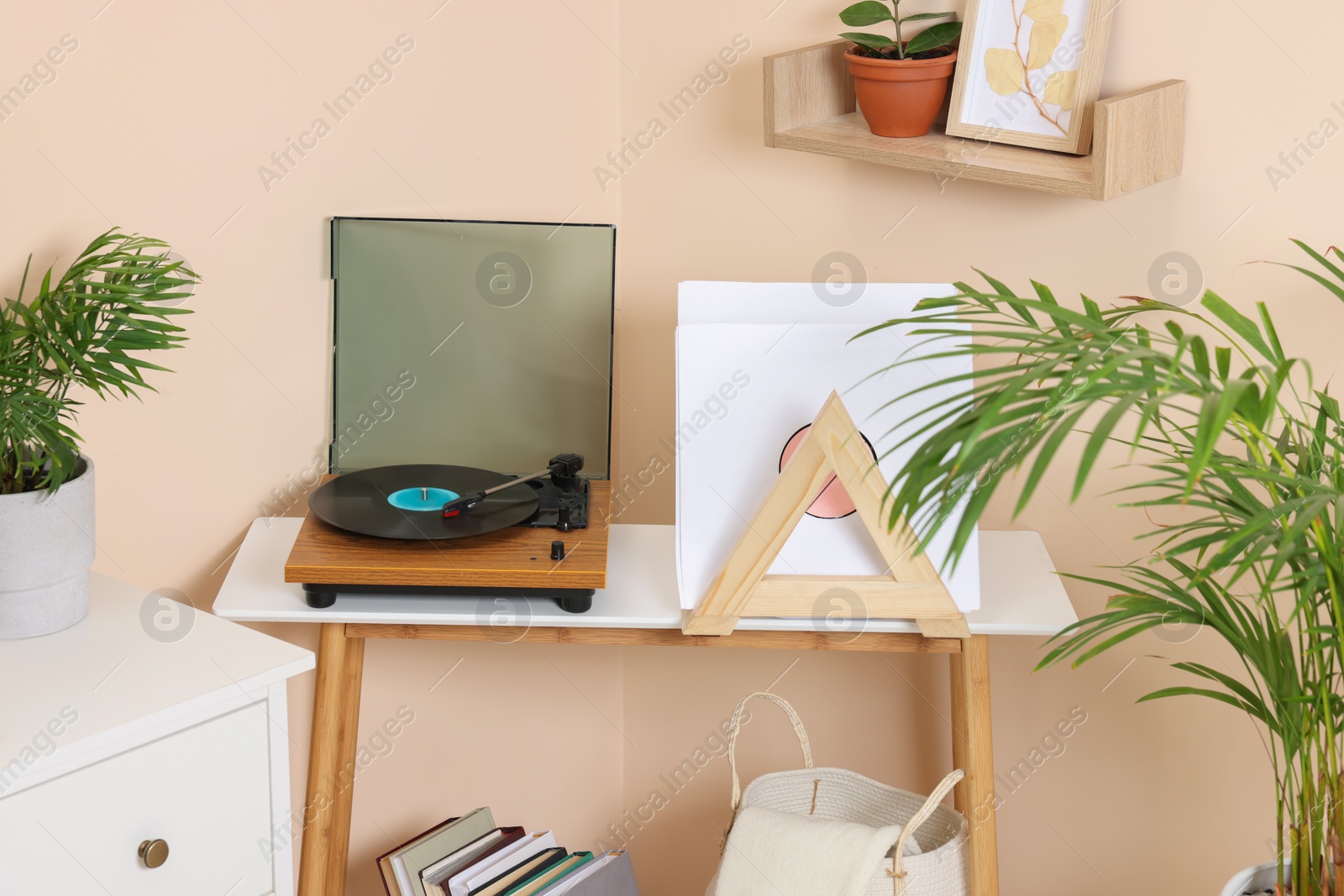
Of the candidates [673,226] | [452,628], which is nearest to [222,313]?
[452,628]

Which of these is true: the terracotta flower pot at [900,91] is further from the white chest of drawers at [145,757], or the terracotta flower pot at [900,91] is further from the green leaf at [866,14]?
the white chest of drawers at [145,757]

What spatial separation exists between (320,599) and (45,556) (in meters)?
0.34

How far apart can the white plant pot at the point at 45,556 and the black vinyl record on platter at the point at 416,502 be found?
0.32 meters

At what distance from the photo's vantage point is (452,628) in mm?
1478

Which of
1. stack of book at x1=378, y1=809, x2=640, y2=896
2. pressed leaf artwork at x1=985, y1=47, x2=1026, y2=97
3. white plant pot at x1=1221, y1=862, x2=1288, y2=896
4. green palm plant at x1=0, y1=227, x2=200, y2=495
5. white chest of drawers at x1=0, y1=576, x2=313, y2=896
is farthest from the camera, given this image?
stack of book at x1=378, y1=809, x2=640, y2=896

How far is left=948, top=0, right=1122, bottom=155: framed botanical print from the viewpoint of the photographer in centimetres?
143

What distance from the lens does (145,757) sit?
3.39 feet

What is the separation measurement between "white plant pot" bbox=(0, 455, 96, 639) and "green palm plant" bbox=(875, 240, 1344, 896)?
79 centimetres

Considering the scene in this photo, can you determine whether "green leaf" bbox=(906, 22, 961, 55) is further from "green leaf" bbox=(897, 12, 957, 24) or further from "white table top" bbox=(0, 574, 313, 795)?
"white table top" bbox=(0, 574, 313, 795)

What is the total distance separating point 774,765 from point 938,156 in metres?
1.05

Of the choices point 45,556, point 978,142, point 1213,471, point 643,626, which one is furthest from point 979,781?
point 45,556

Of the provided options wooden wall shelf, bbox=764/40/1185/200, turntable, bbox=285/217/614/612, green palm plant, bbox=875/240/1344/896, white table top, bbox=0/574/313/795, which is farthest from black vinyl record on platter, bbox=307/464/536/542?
wooden wall shelf, bbox=764/40/1185/200

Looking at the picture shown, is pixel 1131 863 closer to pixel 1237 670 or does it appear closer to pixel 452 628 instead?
pixel 1237 670

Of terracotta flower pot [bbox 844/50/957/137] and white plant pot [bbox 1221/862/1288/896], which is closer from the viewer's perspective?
white plant pot [bbox 1221/862/1288/896]
